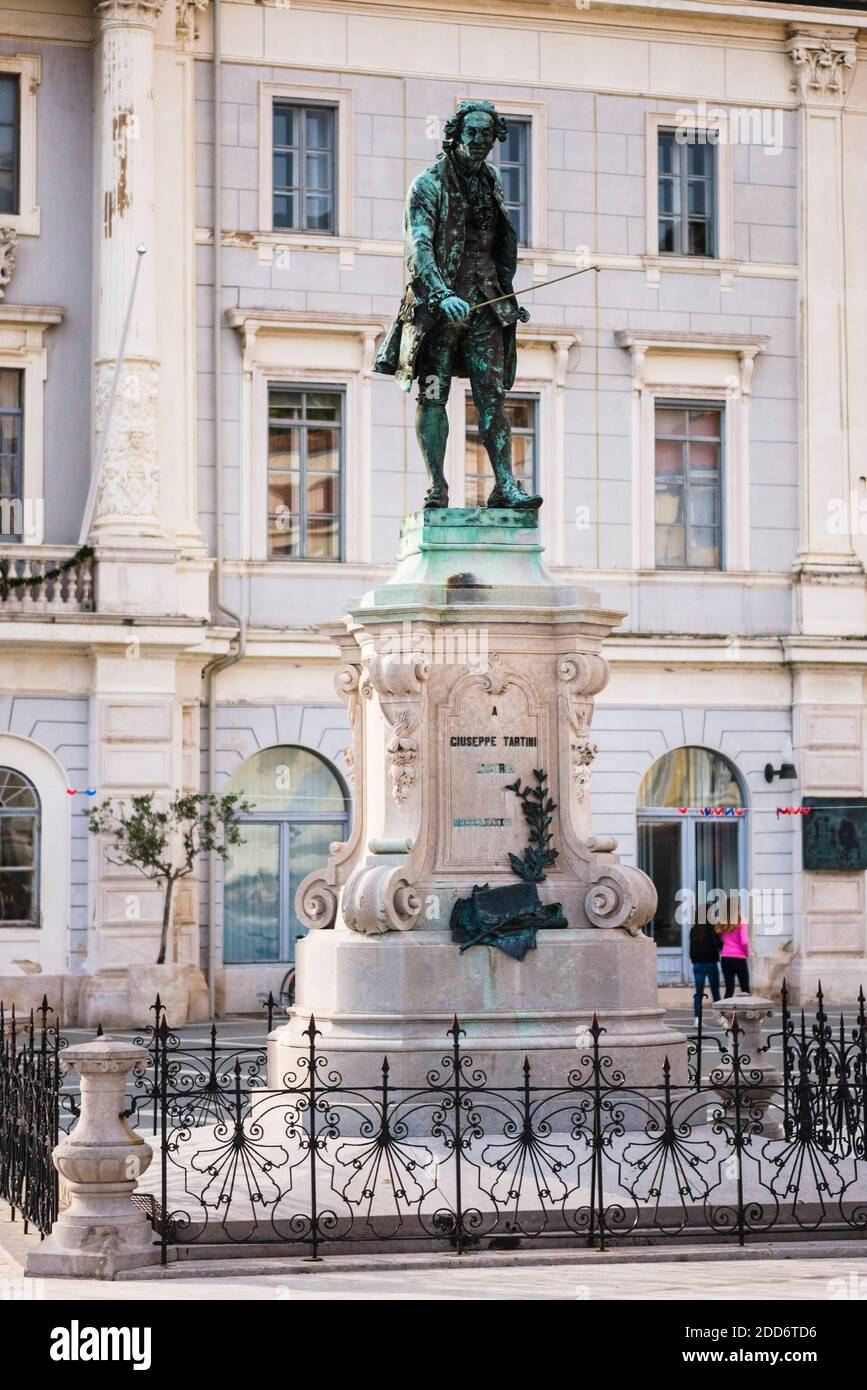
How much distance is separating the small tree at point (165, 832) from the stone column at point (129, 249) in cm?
331

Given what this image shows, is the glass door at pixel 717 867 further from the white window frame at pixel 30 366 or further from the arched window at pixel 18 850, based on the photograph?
the white window frame at pixel 30 366

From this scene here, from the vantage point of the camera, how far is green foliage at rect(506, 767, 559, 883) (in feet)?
50.5

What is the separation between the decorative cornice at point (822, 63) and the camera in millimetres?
34625

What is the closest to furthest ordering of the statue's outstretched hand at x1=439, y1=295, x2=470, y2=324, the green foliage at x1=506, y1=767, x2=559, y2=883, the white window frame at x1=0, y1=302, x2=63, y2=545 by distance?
the green foliage at x1=506, y1=767, x2=559, y2=883, the statue's outstretched hand at x1=439, y1=295, x2=470, y2=324, the white window frame at x1=0, y1=302, x2=63, y2=545

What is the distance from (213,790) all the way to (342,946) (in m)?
16.8

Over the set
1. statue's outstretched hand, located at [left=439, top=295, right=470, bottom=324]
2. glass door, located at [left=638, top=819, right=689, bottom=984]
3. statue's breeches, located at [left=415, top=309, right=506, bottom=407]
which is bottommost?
glass door, located at [left=638, top=819, right=689, bottom=984]

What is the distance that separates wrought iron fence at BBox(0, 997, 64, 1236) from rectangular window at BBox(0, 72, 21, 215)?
1875 cm

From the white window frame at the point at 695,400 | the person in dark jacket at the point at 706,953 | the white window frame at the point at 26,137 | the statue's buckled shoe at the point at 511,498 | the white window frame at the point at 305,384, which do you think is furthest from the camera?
the white window frame at the point at 695,400

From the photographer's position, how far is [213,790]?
105 ft

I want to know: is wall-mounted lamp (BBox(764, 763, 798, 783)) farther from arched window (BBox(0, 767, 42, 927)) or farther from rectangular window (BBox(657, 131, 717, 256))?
arched window (BBox(0, 767, 42, 927))

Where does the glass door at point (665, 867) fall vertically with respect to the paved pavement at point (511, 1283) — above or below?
above

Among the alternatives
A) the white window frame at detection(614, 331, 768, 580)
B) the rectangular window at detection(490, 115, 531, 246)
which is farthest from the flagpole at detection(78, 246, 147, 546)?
the white window frame at detection(614, 331, 768, 580)

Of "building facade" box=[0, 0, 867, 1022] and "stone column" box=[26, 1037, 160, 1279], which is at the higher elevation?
"building facade" box=[0, 0, 867, 1022]

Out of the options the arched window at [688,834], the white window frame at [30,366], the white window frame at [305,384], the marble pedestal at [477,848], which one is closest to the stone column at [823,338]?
the arched window at [688,834]
